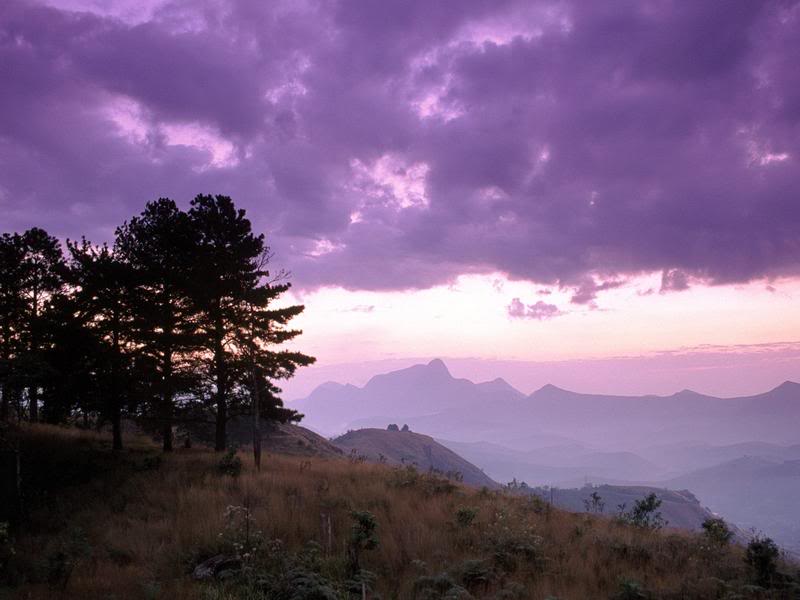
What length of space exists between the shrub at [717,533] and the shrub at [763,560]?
184 centimetres

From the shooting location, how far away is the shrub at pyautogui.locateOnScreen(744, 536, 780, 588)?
9.06 m

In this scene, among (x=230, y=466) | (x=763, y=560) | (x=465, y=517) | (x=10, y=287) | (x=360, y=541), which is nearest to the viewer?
(x=763, y=560)

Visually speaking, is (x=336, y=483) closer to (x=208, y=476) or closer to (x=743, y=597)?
(x=208, y=476)

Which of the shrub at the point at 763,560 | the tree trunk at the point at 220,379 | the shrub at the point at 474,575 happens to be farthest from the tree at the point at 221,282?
the shrub at the point at 763,560

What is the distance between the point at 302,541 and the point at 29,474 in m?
14.3

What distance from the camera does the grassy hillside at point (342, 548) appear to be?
335 inches

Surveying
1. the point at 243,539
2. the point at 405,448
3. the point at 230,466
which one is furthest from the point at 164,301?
the point at 405,448

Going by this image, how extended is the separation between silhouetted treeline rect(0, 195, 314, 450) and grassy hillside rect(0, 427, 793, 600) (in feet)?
22.5

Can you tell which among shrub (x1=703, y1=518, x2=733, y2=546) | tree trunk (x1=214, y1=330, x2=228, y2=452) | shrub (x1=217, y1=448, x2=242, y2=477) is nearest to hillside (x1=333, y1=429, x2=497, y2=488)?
tree trunk (x1=214, y1=330, x2=228, y2=452)

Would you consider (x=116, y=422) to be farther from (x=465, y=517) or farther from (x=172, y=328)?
(x=465, y=517)

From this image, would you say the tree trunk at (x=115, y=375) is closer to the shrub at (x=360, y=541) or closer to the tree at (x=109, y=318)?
the tree at (x=109, y=318)

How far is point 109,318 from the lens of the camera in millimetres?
24688

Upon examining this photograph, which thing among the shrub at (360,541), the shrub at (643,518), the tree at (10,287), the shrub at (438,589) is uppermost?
the tree at (10,287)

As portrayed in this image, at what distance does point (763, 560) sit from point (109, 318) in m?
26.0
